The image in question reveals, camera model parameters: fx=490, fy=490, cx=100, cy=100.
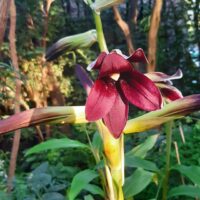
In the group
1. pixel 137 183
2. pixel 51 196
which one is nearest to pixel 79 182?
pixel 137 183

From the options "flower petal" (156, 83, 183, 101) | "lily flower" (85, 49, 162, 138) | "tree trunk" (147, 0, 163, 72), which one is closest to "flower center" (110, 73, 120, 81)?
"lily flower" (85, 49, 162, 138)

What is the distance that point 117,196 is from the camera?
2.30 feet

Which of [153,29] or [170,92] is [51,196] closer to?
[170,92]

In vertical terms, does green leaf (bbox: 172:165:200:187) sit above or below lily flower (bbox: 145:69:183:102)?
below

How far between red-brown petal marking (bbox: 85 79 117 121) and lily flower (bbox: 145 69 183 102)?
0.32 feet

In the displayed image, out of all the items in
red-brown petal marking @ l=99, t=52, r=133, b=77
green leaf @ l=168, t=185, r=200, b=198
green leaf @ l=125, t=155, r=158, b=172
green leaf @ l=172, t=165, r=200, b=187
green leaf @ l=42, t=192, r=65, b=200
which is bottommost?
green leaf @ l=42, t=192, r=65, b=200

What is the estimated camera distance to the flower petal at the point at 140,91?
1.97ft

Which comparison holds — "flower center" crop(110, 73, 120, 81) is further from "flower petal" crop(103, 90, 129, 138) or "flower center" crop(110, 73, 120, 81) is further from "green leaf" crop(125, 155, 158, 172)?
"green leaf" crop(125, 155, 158, 172)

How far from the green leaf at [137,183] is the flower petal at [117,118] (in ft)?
0.59

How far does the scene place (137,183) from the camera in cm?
77

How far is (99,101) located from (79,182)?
0.81 ft

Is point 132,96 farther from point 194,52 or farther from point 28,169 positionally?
point 194,52

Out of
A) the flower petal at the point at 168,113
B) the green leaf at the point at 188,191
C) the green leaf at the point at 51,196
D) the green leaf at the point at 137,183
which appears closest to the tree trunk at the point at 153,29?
the green leaf at the point at 51,196

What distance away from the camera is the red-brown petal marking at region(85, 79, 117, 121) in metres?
0.59
